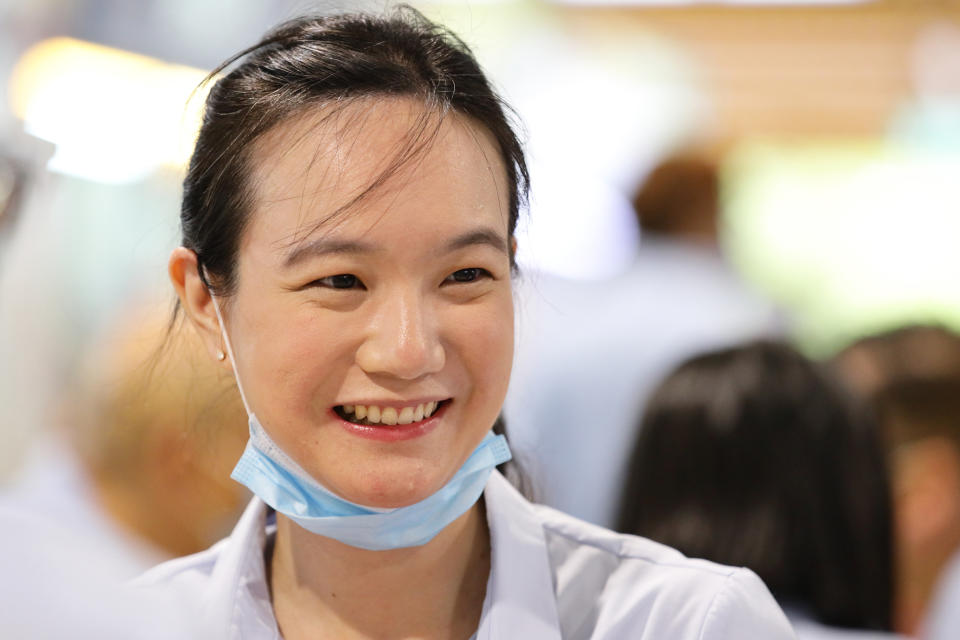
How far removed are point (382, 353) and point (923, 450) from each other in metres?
1.45

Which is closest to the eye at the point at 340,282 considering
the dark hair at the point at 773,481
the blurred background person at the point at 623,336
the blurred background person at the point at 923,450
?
the dark hair at the point at 773,481

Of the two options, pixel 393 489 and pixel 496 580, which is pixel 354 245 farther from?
pixel 496 580

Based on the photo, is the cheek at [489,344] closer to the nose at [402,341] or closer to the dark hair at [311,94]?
the nose at [402,341]

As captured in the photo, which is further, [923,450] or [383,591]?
[923,450]

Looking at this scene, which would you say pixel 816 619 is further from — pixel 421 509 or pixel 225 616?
pixel 225 616

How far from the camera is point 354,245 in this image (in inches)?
46.8

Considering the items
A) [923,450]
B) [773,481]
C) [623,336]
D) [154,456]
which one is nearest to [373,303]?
[773,481]

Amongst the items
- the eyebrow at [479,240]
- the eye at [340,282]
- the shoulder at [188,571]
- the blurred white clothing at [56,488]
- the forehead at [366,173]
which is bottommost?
the blurred white clothing at [56,488]

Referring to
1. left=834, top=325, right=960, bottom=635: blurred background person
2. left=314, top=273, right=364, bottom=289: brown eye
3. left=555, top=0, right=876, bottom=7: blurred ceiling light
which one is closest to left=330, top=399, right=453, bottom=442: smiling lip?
left=314, top=273, right=364, bottom=289: brown eye

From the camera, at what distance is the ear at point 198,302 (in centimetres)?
136

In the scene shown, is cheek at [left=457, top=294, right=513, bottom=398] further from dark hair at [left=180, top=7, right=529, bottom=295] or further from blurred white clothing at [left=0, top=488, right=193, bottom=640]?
blurred white clothing at [left=0, top=488, right=193, bottom=640]

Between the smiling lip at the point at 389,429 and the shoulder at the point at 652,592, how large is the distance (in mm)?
276

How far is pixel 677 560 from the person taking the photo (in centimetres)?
133

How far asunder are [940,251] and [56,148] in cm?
331
